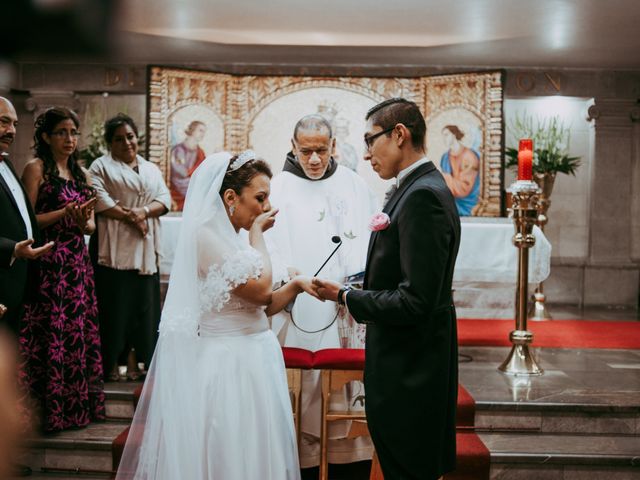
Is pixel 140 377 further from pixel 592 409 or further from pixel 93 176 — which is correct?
pixel 592 409

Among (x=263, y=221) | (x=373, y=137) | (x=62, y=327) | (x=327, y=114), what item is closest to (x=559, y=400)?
(x=263, y=221)

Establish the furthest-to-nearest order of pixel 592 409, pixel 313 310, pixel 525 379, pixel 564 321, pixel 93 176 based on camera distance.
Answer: pixel 564 321 → pixel 525 379 → pixel 93 176 → pixel 592 409 → pixel 313 310

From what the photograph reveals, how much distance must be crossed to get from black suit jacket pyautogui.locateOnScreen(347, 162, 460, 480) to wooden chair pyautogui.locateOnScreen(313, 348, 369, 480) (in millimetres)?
1055

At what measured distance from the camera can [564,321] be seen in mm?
8859

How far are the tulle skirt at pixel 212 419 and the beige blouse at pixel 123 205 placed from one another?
6.92ft

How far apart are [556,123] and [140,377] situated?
8.28m

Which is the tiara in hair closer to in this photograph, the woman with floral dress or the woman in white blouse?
the woman with floral dress

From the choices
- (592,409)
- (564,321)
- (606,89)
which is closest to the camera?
(592,409)

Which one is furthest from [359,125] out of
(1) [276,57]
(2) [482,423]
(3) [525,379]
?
(2) [482,423]

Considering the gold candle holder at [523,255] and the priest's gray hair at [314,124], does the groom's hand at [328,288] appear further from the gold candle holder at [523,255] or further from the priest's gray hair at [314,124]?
the gold candle holder at [523,255]

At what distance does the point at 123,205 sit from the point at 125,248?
0.32m

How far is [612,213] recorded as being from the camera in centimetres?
1095

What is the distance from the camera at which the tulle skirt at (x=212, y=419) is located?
279 centimetres

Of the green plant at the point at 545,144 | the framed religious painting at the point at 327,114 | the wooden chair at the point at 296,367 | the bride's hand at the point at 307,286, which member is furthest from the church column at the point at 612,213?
the bride's hand at the point at 307,286
